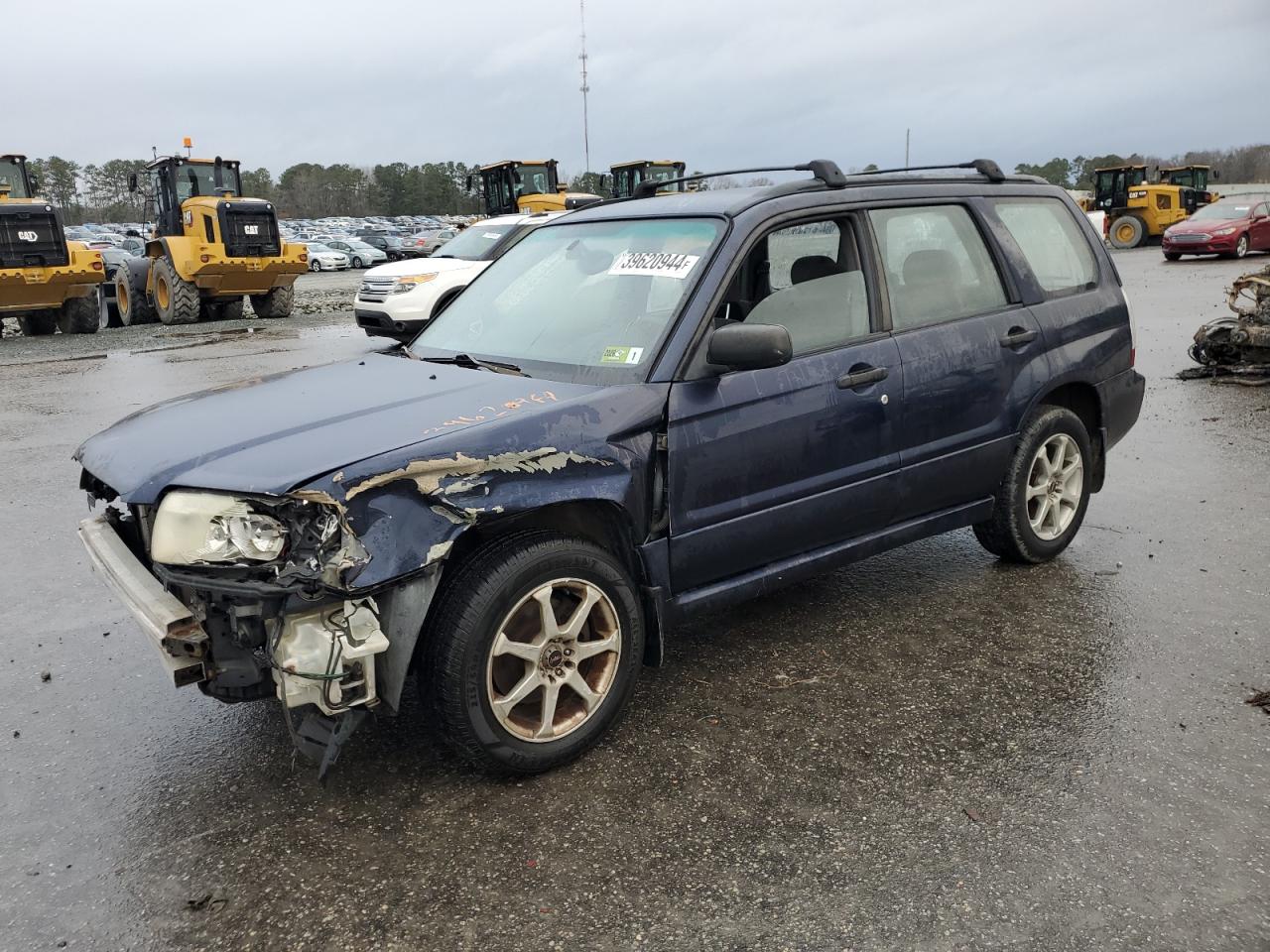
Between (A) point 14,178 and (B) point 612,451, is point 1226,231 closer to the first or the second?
(B) point 612,451

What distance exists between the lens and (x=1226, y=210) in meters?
24.7

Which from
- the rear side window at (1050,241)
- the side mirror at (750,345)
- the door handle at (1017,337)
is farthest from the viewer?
the rear side window at (1050,241)

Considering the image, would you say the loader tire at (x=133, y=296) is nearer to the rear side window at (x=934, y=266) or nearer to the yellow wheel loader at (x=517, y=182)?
the yellow wheel loader at (x=517, y=182)

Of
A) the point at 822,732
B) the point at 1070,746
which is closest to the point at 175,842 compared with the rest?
the point at 822,732

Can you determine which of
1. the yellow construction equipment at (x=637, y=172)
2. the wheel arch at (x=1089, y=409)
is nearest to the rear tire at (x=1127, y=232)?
the yellow construction equipment at (x=637, y=172)

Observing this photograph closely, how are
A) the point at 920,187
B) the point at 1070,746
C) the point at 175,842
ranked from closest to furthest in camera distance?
the point at 175,842, the point at 1070,746, the point at 920,187

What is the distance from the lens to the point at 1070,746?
3.29m

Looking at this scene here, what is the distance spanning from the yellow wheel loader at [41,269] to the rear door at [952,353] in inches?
660

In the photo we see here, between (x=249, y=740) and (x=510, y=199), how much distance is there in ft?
76.0

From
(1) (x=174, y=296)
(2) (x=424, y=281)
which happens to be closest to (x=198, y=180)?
(1) (x=174, y=296)

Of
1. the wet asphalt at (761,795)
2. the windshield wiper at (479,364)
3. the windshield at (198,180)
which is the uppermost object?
the windshield at (198,180)

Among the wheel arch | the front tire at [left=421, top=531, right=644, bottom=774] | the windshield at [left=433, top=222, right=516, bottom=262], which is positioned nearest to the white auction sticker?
the front tire at [left=421, top=531, right=644, bottom=774]

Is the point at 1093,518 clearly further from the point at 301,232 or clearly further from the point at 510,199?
the point at 301,232

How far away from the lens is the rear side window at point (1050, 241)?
4.67 metres
